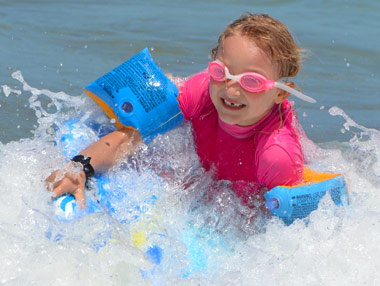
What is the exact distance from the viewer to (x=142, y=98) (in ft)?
12.9

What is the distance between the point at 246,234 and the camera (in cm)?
371

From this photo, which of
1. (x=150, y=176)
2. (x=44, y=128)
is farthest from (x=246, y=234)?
(x=44, y=128)

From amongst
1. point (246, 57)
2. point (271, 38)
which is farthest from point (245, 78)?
point (271, 38)

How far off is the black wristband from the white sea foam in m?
0.14

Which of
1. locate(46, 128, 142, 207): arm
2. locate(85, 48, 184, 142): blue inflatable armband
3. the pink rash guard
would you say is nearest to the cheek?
the pink rash guard

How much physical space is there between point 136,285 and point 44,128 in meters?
1.71

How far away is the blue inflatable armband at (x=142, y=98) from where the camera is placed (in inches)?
154

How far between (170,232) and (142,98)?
34.3 inches

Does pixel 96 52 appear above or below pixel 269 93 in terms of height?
below

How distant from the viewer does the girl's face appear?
3.45 meters

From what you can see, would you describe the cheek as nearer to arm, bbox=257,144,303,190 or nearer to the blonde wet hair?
the blonde wet hair

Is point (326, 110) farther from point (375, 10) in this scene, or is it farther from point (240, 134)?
point (375, 10)

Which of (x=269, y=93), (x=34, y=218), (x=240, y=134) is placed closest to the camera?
(x=34, y=218)

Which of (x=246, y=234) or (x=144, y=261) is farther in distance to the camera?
(x=246, y=234)
